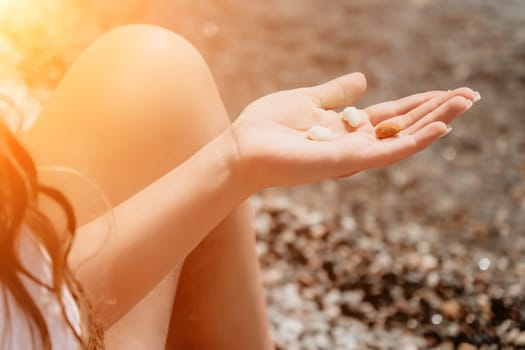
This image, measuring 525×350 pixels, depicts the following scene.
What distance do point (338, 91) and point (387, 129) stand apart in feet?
0.33

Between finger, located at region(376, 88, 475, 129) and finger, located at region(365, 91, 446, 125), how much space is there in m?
0.02

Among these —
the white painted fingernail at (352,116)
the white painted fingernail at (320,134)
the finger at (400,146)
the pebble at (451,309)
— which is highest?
the white painted fingernail at (352,116)

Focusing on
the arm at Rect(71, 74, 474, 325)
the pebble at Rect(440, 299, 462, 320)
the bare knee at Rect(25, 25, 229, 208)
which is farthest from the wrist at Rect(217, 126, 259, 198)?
the pebble at Rect(440, 299, 462, 320)

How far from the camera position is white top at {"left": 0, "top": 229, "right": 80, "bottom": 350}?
83 cm

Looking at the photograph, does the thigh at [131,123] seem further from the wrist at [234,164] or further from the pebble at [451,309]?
the pebble at [451,309]

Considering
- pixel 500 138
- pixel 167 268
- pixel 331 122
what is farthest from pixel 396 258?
pixel 167 268

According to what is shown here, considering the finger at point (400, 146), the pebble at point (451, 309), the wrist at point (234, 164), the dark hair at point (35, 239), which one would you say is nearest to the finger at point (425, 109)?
the finger at point (400, 146)

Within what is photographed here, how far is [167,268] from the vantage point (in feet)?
3.37

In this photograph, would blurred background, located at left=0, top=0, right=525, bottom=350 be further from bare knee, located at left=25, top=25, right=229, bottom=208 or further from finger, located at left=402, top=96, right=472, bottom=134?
finger, located at left=402, top=96, right=472, bottom=134

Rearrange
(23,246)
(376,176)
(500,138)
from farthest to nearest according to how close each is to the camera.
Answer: (500,138) → (376,176) → (23,246)

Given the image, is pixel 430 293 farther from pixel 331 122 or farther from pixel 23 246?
pixel 23 246

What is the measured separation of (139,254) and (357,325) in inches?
35.1

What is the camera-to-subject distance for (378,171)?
2338 mm

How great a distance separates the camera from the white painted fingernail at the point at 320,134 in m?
1.07
